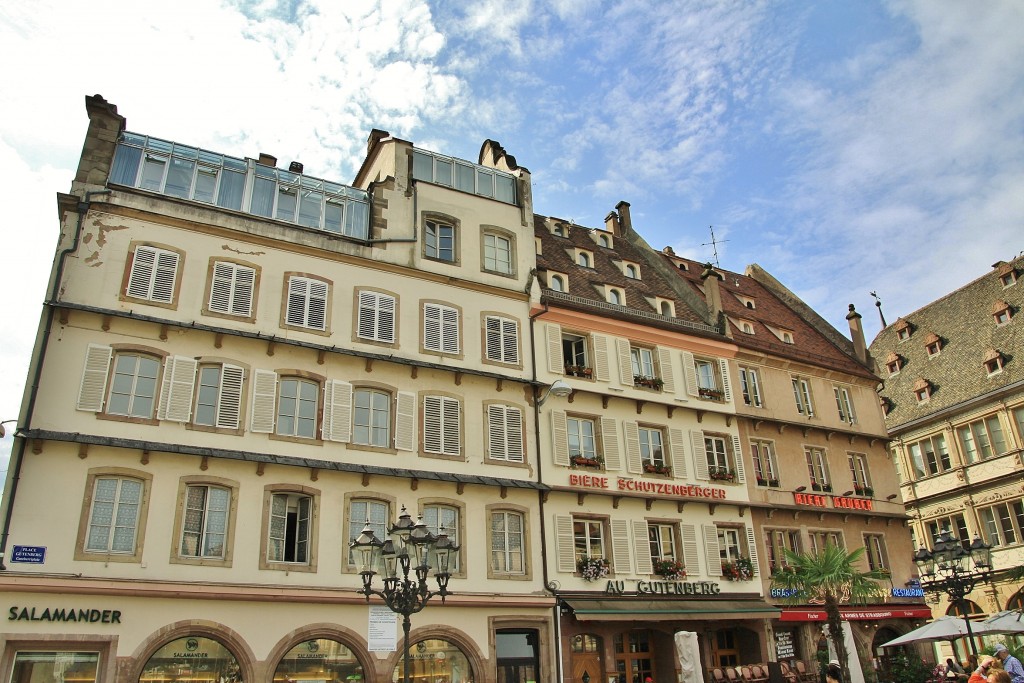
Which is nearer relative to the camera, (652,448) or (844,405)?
(652,448)

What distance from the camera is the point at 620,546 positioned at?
26297 mm

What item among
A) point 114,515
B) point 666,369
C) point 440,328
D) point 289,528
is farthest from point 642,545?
point 114,515

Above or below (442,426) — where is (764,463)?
above

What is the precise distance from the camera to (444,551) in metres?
16.2

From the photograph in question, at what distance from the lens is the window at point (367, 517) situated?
22.2m

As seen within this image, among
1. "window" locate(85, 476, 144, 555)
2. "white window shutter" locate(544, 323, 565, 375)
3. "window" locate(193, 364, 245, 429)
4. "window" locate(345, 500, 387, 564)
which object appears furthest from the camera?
"white window shutter" locate(544, 323, 565, 375)

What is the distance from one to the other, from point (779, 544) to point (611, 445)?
7763 mm

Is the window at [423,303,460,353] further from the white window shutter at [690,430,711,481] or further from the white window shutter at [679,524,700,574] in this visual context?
the white window shutter at [679,524,700,574]

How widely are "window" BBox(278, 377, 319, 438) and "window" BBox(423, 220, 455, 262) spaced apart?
6.45m

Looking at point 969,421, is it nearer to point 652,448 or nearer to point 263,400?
point 652,448

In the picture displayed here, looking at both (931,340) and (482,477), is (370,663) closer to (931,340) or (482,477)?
(482,477)

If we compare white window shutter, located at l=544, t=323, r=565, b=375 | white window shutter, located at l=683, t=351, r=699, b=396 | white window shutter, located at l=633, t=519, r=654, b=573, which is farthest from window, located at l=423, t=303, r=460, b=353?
white window shutter, located at l=683, t=351, r=699, b=396

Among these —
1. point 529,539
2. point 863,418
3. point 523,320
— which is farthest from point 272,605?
point 863,418

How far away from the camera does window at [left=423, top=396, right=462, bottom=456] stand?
24250mm
